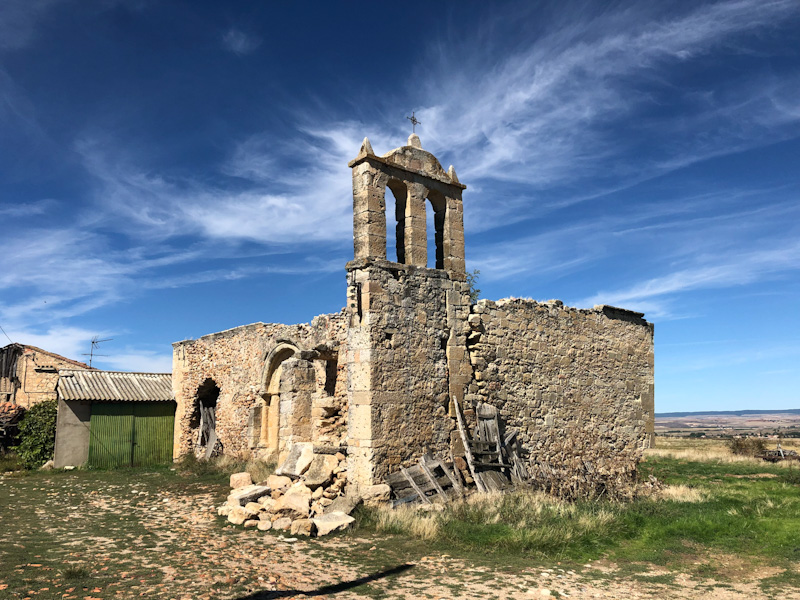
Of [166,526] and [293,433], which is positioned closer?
[166,526]

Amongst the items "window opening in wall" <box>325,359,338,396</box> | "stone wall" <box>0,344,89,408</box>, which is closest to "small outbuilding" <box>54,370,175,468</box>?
"stone wall" <box>0,344,89,408</box>

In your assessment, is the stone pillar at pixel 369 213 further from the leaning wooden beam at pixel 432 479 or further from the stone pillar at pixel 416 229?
the leaning wooden beam at pixel 432 479

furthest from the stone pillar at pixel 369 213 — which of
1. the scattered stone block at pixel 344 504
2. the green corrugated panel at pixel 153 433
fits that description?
the green corrugated panel at pixel 153 433

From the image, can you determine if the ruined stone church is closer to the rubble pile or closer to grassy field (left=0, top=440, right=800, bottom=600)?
the rubble pile

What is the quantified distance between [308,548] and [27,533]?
4038mm

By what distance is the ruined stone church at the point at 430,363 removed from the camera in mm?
9945

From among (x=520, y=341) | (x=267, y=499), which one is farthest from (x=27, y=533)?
(x=520, y=341)

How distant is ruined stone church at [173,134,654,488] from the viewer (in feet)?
32.6

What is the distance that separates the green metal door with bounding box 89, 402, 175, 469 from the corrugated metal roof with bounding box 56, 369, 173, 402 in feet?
0.83

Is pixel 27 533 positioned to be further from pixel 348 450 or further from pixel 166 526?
pixel 348 450

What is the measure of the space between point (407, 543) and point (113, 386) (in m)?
13.9

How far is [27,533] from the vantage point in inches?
328

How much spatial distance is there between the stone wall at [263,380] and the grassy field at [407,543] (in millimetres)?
2173

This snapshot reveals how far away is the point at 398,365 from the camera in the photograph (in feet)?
33.2
